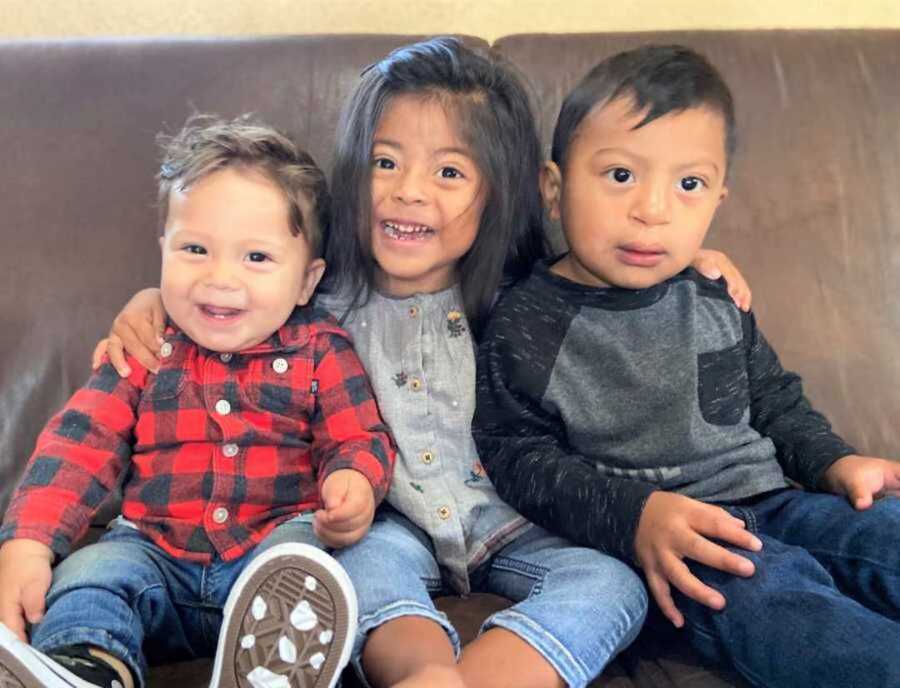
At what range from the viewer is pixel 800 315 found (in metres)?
1.44

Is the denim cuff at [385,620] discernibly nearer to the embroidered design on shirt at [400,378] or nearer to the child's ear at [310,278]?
the embroidered design on shirt at [400,378]

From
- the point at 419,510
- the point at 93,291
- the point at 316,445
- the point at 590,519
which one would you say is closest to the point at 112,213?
the point at 93,291

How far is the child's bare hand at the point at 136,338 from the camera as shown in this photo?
3.84 ft

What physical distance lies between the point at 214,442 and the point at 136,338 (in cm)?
17

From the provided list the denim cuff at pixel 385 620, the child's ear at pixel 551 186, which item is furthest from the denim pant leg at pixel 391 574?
the child's ear at pixel 551 186

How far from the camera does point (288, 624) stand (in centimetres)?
89

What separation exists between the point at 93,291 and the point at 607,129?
79cm

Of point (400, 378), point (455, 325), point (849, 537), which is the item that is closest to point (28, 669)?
point (400, 378)

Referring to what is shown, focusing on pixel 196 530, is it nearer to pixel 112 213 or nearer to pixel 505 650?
pixel 505 650

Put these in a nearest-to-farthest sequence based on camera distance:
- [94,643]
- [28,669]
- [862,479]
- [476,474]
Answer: [28,669]
[94,643]
[862,479]
[476,474]

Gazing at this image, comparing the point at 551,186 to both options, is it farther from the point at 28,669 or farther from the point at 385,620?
the point at 28,669

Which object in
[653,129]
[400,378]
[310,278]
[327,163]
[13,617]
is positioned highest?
[653,129]

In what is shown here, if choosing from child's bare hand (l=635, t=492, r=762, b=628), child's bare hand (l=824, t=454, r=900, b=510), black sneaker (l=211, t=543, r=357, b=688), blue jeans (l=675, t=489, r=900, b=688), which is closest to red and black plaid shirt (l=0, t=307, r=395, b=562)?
black sneaker (l=211, t=543, r=357, b=688)

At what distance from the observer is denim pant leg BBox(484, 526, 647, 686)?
955 mm
